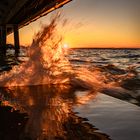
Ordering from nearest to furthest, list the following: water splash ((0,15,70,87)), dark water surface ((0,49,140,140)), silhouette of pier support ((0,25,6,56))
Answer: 1. dark water surface ((0,49,140,140))
2. water splash ((0,15,70,87))
3. silhouette of pier support ((0,25,6,56))

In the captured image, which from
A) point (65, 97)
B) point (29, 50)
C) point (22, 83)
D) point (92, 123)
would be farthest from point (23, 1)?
point (92, 123)

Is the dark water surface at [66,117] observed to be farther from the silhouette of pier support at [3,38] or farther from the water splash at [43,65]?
the silhouette of pier support at [3,38]

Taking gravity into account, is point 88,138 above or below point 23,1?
below

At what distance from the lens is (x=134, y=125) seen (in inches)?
160

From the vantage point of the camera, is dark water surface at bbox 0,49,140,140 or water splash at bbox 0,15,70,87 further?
water splash at bbox 0,15,70,87

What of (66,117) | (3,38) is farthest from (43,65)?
(3,38)

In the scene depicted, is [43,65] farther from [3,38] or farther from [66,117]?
[3,38]

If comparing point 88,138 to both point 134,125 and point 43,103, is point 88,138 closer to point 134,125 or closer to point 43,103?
point 134,125

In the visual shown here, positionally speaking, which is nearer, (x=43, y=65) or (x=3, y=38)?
(x=43, y=65)

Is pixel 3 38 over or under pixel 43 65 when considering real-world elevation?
over

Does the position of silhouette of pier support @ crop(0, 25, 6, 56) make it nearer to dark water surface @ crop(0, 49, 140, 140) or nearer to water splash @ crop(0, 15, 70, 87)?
water splash @ crop(0, 15, 70, 87)

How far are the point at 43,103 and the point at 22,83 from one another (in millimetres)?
2750

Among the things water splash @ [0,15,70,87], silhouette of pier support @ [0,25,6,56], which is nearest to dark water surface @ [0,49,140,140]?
water splash @ [0,15,70,87]

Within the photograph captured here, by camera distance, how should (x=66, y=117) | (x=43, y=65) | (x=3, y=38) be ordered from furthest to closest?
(x=3, y=38), (x=43, y=65), (x=66, y=117)
